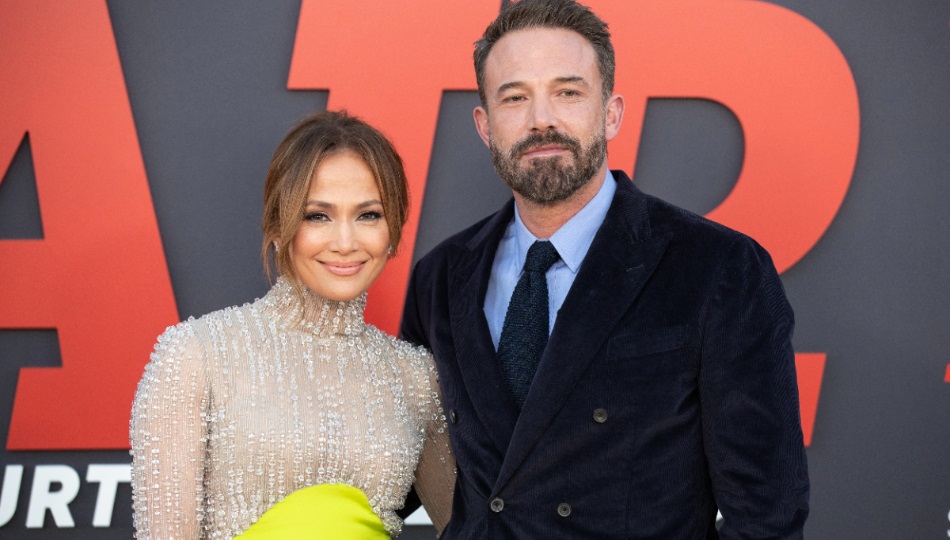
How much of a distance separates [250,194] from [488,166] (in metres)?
0.77

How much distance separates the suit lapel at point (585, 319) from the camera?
1.78 metres

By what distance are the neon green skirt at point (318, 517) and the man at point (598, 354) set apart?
0.65ft

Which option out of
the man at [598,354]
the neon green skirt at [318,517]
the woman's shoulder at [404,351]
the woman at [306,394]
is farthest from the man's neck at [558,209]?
the neon green skirt at [318,517]

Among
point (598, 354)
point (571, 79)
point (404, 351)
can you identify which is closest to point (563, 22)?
point (571, 79)

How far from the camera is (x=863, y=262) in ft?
10.1

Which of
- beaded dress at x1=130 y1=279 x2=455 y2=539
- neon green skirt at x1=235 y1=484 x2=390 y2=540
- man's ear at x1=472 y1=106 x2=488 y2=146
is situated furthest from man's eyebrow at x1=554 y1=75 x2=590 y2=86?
neon green skirt at x1=235 y1=484 x2=390 y2=540

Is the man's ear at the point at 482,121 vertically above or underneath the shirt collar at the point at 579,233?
above

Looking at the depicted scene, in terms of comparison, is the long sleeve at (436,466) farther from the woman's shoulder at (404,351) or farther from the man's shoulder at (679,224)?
the man's shoulder at (679,224)

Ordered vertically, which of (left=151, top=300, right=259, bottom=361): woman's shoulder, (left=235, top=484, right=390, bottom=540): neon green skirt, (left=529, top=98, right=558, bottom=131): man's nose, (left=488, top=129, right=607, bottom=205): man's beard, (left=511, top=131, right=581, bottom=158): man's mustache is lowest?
(left=235, top=484, right=390, bottom=540): neon green skirt

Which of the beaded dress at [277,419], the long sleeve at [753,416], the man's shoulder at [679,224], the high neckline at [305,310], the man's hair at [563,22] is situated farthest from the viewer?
the high neckline at [305,310]

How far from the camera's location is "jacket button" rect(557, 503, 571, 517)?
1763mm

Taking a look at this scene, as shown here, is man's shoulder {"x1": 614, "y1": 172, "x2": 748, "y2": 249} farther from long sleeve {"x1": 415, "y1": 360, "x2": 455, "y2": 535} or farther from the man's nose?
long sleeve {"x1": 415, "y1": 360, "x2": 455, "y2": 535}

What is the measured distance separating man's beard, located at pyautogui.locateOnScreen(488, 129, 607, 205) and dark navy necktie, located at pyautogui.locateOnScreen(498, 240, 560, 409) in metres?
0.11

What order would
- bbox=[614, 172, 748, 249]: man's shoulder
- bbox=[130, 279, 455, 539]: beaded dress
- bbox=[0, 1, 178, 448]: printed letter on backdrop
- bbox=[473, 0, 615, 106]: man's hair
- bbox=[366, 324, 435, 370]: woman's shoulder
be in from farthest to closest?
1. bbox=[0, 1, 178, 448]: printed letter on backdrop
2. bbox=[366, 324, 435, 370]: woman's shoulder
3. bbox=[473, 0, 615, 106]: man's hair
4. bbox=[130, 279, 455, 539]: beaded dress
5. bbox=[614, 172, 748, 249]: man's shoulder
